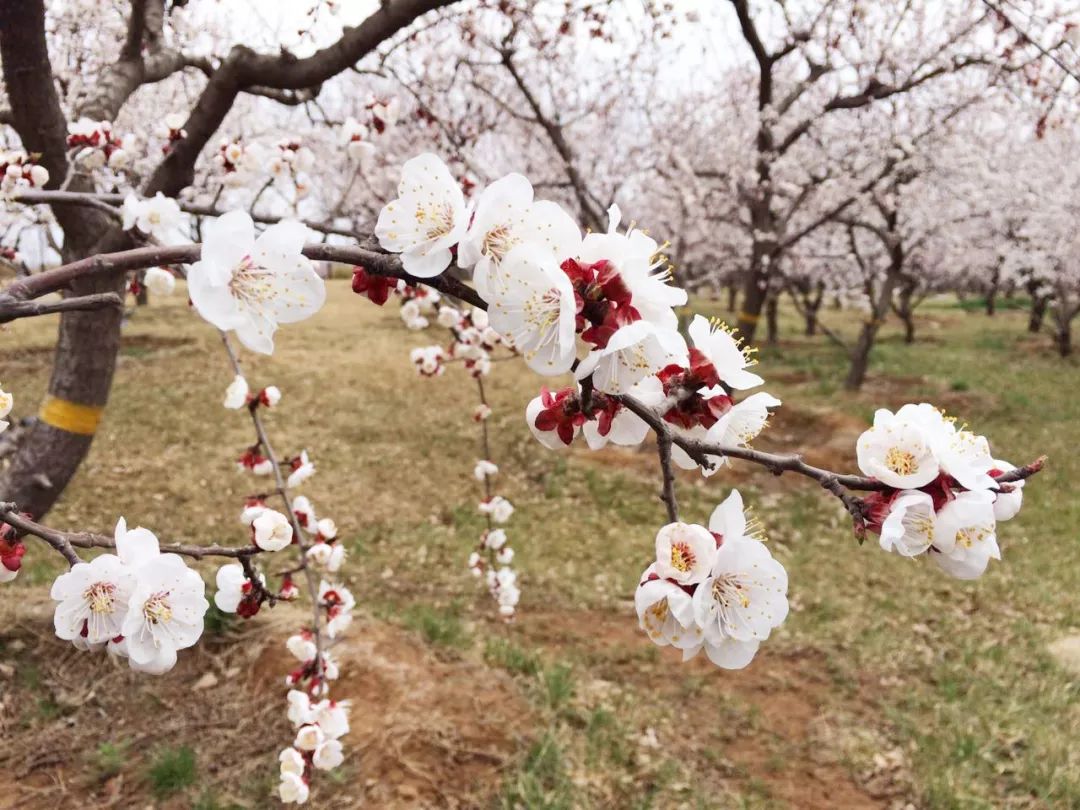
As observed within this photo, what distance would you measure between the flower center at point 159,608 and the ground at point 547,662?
168cm

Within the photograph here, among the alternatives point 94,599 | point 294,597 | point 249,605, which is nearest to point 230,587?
point 294,597

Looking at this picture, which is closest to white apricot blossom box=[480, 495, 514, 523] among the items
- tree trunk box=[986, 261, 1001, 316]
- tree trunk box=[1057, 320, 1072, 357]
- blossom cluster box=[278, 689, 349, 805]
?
blossom cluster box=[278, 689, 349, 805]

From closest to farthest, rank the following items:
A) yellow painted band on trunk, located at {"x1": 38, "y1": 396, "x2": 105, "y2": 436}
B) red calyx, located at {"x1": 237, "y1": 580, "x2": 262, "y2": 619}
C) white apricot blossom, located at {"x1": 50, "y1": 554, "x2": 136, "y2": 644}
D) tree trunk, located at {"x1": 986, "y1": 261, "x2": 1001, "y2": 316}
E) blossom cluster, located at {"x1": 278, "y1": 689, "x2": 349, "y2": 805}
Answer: white apricot blossom, located at {"x1": 50, "y1": 554, "x2": 136, "y2": 644} → red calyx, located at {"x1": 237, "y1": 580, "x2": 262, "y2": 619} → blossom cluster, located at {"x1": 278, "y1": 689, "x2": 349, "y2": 805} → yellow painted band on trunk, located at {"x1": 38, "y1": 396, "x2": 105, "y2": 436} → tree trunk, located at {"x1": 986, "y1": 261, "x2": 1001, "y2": 316}

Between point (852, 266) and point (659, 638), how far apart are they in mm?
16564

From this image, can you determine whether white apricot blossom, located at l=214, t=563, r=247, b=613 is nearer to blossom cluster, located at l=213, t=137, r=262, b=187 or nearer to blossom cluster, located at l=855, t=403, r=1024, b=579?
blossom cluster, located at l=855, t=403, r=1024, b=579

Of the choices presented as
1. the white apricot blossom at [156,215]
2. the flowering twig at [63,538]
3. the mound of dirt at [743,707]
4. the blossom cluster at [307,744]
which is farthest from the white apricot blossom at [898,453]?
the mound of dirt at [743,707]

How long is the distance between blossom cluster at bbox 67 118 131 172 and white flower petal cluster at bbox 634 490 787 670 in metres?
2.20

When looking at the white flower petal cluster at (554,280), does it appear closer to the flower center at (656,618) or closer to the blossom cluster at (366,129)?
the flower center at (656,618)

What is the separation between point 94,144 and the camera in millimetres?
2285

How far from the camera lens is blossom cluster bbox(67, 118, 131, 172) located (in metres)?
2.27

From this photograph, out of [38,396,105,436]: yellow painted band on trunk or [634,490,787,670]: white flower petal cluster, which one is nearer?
[634,490,787,670]: white flower petal cluster

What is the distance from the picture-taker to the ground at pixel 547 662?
2.53 meters

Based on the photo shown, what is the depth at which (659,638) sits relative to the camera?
33.9 inches

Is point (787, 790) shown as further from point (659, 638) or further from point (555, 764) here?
point (659, 638)
